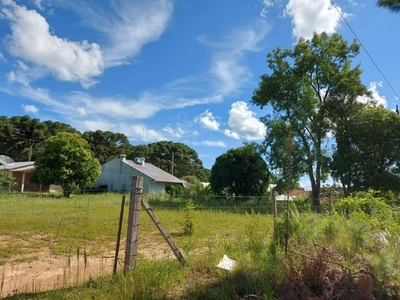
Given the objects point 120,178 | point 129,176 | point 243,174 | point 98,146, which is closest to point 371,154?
point 243,174

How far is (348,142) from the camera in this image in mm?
19812

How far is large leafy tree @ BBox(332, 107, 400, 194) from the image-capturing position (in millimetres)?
18016

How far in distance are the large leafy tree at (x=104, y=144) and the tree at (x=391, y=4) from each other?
4317 centimetres

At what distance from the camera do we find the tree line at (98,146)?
40438 millimetres

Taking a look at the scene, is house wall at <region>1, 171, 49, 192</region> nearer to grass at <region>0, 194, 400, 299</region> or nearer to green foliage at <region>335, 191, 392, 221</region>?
grass at <region>0, 194, 400, 299</region>

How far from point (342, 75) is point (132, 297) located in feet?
73.4

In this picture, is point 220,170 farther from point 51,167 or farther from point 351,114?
point 51,167

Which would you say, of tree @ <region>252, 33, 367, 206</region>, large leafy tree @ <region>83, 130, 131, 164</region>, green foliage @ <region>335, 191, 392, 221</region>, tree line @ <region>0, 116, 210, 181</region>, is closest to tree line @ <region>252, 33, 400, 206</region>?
tree @ <region>252, 33, 367, 206</region>

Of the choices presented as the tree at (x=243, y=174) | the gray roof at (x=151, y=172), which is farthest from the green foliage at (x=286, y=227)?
the gray roof at (x=151, y=172)

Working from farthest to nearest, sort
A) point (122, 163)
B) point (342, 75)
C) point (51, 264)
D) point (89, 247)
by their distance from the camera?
point (122, 163)
point (342, 75)
point (89, 247)
point (51, 264)

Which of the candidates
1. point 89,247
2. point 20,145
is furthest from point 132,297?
point 20,145

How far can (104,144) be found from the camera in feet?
155

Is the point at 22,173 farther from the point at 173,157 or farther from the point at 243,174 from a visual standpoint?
the point at 173,157

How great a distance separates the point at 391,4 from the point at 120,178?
100ft
